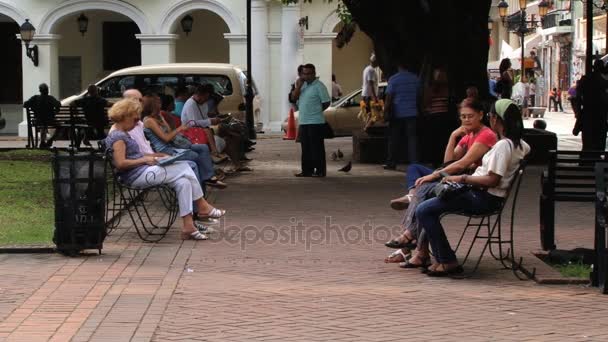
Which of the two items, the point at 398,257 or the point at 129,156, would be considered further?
the point at 129,156

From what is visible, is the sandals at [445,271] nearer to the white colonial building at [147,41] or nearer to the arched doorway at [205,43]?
the white colonial building at [147,41]

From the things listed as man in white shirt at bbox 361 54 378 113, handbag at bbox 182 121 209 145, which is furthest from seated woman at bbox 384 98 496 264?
man in white shirt at bbox 361 54 378 113

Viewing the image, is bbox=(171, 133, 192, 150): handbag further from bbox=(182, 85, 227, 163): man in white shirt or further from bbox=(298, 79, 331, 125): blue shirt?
bbox=(298, 79, 331, 125): blue shirt

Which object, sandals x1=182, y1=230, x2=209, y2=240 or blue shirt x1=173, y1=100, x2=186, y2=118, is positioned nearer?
sandals x1=182, y1=230, x2=209, y2=240

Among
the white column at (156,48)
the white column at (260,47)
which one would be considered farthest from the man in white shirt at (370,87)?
the white column at (156,48)

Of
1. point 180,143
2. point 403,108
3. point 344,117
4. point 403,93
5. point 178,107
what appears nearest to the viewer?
point 180,143

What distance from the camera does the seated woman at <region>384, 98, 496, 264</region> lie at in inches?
378

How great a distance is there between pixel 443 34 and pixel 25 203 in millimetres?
7428

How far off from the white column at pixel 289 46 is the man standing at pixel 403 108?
16888mm

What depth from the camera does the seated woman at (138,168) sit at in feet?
36.5

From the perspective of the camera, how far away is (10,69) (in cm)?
3881

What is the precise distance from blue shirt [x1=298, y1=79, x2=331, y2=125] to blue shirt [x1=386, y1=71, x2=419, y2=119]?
1.12 metres

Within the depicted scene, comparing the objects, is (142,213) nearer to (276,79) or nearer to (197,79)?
(197,79)

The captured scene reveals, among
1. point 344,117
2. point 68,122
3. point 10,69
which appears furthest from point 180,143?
point 10,69
